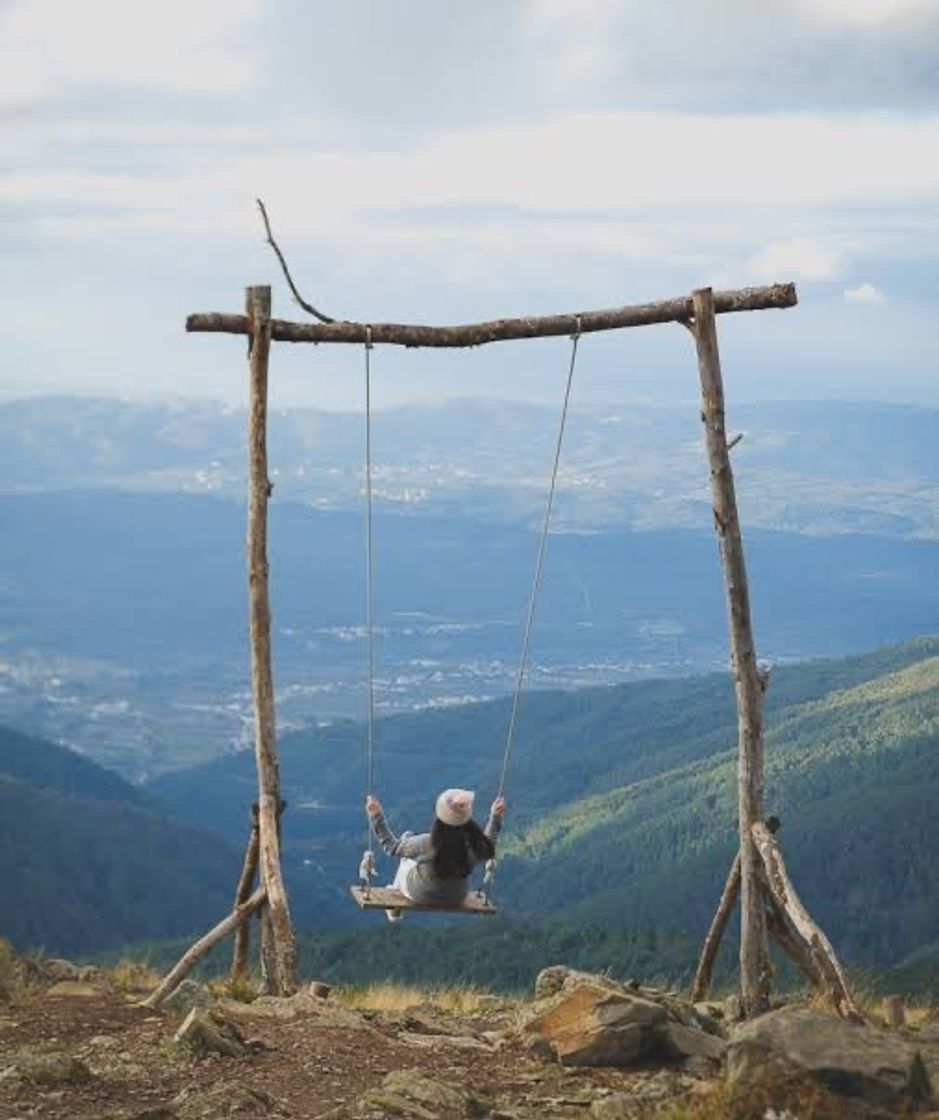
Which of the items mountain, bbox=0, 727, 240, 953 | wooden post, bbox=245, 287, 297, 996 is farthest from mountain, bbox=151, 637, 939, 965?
wooden post, bbox=245, 287, 297, 996

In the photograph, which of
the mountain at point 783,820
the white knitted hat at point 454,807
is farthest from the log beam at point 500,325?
the mountain at point 783,820

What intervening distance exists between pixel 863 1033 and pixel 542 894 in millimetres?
133710

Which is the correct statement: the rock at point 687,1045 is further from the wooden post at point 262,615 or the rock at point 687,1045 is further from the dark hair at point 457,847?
the wooden post at point 262,615

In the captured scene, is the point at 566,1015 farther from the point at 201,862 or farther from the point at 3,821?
the point at 201,862

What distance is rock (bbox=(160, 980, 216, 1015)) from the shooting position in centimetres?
1395

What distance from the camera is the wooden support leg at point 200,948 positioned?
13859mm

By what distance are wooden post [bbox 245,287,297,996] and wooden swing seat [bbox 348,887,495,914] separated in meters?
0.68

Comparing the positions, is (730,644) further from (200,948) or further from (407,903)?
(200,948)

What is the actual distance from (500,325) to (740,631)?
314 cm

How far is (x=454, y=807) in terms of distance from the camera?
15.0 meters

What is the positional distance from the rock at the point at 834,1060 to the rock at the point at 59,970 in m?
7.70

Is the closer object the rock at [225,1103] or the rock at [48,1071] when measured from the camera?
the rock at [225,1103]

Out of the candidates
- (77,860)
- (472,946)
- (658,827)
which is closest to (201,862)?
(77,860)

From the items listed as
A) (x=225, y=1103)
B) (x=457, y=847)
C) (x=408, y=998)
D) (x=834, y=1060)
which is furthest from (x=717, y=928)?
(x=225, y=1103)
